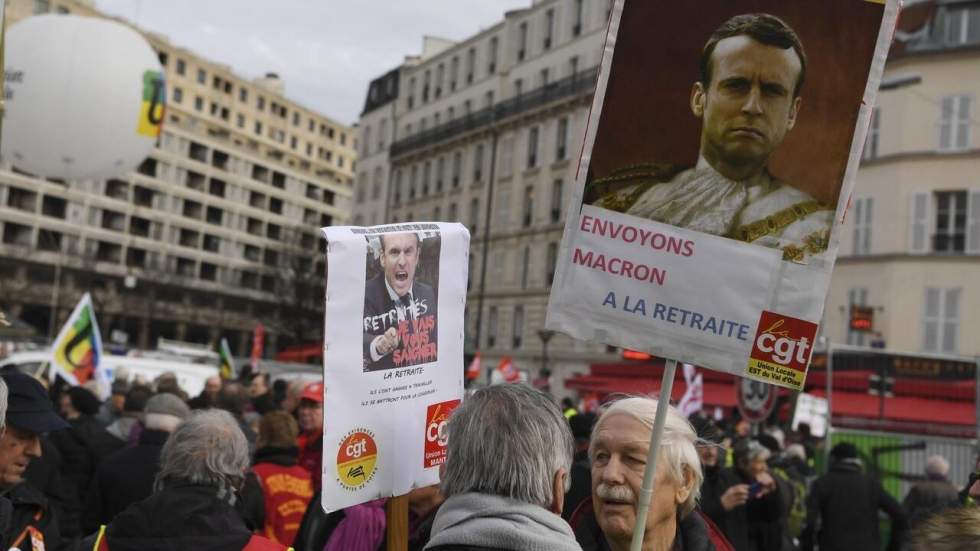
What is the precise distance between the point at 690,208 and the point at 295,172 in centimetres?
10457

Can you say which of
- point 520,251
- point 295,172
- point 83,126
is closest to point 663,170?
point 83,126

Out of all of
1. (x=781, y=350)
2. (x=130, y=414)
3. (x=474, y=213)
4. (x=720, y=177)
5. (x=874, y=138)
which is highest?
(x=874, y=138)

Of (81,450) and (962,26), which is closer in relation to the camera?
(81,450)

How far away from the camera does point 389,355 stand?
11.6ft

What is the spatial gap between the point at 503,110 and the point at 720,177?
54.8 meters

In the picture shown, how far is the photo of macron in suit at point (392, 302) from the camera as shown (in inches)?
137

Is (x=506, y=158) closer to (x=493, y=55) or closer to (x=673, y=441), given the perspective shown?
(x=493, y=55)

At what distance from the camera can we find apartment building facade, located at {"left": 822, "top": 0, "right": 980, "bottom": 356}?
3356 cm

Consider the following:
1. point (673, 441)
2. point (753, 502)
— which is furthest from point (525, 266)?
point (673, 441)

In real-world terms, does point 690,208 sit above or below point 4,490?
above

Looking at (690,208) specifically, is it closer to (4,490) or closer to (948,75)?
(4,490)

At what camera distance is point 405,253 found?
3588mm

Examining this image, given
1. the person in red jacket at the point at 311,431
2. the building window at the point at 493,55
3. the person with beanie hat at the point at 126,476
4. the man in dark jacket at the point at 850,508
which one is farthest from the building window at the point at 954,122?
the person with beanie hat at the point at 126,476

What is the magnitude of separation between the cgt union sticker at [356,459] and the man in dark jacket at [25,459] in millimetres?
1283
